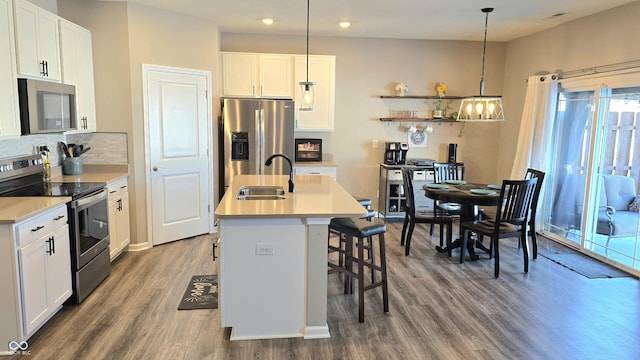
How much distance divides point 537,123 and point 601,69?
101 cm

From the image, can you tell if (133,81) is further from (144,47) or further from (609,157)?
(609,157)

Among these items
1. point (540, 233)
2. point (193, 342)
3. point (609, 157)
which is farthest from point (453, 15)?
point (193, 342)

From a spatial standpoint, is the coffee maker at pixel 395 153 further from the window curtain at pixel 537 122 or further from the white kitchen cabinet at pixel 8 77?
the white kitchen cabinet at pixel 8 77

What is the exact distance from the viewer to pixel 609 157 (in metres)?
4.78

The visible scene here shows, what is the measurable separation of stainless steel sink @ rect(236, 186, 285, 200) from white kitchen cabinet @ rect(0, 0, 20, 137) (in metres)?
1.74

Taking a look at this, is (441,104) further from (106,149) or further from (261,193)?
(106,149)

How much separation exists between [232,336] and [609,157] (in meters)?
4.49

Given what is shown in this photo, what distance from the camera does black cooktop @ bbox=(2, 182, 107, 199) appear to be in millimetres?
3371

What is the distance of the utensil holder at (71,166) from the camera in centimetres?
437

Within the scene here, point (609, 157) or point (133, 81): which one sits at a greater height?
point (133, 81)

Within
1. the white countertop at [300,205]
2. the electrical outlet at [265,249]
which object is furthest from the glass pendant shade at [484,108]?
the electrical outlet at [265,249]

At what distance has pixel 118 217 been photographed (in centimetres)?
438

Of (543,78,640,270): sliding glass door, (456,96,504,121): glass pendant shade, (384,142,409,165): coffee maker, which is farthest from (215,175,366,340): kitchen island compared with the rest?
(384,142,409,165): coffee maker

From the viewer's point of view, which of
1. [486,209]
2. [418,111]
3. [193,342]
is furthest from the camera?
[486,209]
